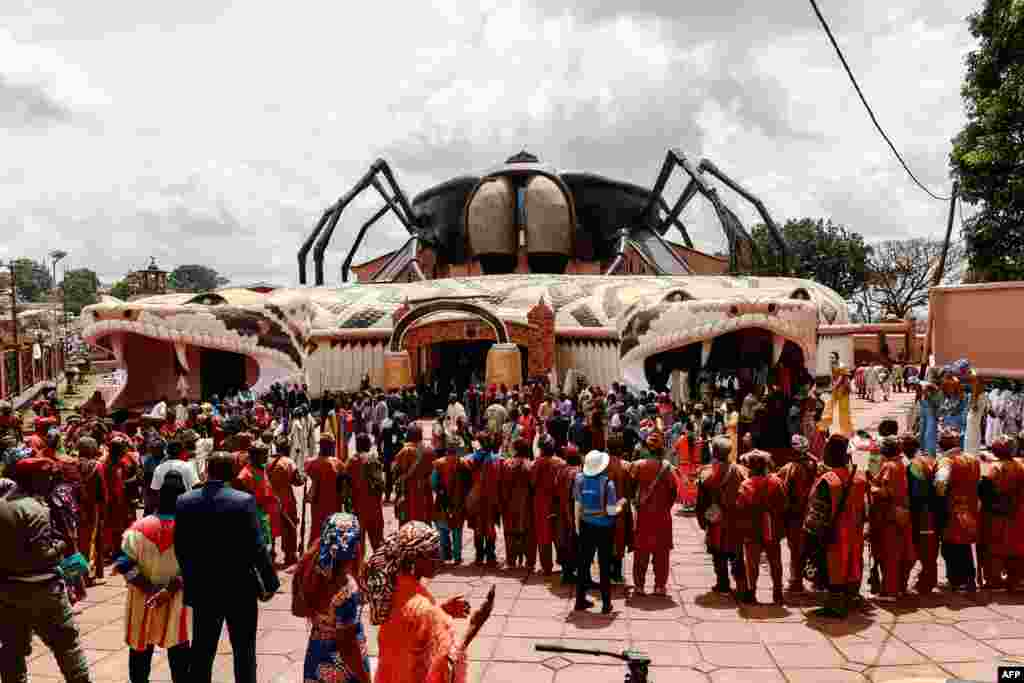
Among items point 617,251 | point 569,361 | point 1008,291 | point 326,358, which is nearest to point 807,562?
point 1008,291

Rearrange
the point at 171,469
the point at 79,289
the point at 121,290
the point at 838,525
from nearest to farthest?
the point at 171,469 < the point at 838,525 < the point at 121,290 < the point at 79,289

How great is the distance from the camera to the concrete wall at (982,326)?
43.2ft

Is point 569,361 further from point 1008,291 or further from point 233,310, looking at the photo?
point 1008,291

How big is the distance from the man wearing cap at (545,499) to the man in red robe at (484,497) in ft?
1.26

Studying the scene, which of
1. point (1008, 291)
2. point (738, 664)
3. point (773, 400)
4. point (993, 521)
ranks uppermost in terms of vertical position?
point (1008, 291)

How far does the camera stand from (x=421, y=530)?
278 centimetres

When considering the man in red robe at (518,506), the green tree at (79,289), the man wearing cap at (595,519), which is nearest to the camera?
the man wearing cap at (595,519)

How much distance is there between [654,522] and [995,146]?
14.4 meters

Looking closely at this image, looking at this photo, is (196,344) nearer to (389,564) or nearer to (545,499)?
(545,499)

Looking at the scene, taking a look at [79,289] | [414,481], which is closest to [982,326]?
[414,481]

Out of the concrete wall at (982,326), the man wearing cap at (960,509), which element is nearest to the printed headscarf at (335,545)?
the man wearing cap at (960,509)

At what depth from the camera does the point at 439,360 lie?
2259 cm

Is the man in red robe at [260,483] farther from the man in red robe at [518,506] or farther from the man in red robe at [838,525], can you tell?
the man in red robe at [838,525]

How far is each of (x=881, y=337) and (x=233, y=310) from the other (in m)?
25.8
